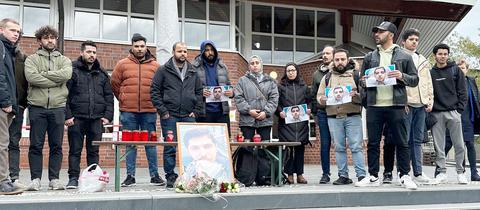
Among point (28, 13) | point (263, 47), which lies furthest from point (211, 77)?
point (263, 47)

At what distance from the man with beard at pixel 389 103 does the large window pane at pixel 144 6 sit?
10.5 meters

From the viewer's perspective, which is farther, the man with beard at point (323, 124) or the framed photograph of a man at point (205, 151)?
the man with beard at point (323, 124)

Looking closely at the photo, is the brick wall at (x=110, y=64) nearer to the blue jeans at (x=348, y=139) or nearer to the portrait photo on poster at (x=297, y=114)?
the portrait photo on poster at (x=297, y=114)

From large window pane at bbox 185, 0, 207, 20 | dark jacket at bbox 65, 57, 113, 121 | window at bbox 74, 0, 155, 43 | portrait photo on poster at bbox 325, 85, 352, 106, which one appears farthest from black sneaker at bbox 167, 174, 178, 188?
large window pane at bbox 185, 0, 207, 20

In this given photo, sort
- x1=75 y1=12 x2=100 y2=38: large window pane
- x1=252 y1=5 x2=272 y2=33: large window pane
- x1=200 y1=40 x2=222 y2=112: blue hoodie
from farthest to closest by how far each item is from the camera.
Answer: x1=252 y1=5 x2=272 y2=33: large window pane, x1=75 y1=12 x2=100 y2=38: large window pane, x1=200 y1=40 x2=222 y2=112: blue hoodie

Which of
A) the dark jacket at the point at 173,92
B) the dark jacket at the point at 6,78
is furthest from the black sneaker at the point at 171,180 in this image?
the dark jacket at the point at 6,78

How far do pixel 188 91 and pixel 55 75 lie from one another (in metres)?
1.74

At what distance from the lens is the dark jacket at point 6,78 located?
5316mm

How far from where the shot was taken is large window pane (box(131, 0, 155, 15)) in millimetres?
15617

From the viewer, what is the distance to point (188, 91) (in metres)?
6.80

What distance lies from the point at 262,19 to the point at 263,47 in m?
1.06

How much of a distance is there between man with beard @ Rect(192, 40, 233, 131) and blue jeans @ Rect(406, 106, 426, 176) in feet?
8.71

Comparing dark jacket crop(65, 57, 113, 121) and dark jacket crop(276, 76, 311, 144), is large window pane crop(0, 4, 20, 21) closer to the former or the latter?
dark jacket crop(65, 57, 113, 121)

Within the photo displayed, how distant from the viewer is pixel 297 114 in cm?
727
